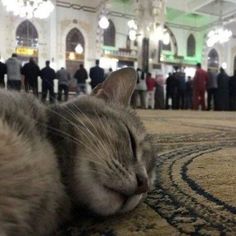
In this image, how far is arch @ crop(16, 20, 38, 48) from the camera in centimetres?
1380

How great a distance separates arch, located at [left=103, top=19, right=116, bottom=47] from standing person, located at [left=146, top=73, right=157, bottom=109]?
5776 millimetres

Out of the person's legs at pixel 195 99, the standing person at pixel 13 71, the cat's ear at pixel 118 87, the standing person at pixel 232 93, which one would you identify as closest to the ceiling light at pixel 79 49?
the person's legs at pixel 195 99

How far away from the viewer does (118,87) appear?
1.06 meters

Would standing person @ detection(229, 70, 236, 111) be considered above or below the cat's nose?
above

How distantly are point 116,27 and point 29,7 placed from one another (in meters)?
6.26

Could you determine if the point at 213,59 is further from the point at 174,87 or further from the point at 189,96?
the point at 174,87

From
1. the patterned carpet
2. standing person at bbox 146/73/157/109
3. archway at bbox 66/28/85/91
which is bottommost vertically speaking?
the patterned carpet

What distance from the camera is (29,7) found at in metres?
10.1

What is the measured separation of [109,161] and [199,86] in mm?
9241

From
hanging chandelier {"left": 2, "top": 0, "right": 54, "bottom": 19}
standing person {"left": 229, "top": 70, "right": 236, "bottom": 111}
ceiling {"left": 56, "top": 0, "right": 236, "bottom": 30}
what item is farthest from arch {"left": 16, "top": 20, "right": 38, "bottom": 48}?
standing person {"left": 229, "top": 70, "right": 236, "bottom": 111}

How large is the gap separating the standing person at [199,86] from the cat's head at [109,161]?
893cm

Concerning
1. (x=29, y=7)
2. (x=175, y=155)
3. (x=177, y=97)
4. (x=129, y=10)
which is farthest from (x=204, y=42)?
(x=175, y=155)

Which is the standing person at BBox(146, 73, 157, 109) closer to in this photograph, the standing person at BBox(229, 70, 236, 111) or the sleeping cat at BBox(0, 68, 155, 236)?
the standing person at BBox(229, 70, 236, 111)

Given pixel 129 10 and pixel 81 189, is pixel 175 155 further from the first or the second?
pixel 129 10
